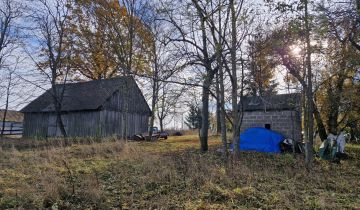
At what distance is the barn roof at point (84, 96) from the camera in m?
24.2

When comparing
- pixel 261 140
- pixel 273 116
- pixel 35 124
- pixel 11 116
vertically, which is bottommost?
pixel 261 140

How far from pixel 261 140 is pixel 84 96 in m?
15.7

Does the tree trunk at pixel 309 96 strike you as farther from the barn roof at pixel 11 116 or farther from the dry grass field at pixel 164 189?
the barn roof at pixel 11 116

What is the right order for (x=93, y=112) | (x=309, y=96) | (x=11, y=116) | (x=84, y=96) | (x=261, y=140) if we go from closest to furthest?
(x=309, y=96)
(x=261, y=140)
(x=93, y=112)
(x=84, y=96)
(x=11, y=116)

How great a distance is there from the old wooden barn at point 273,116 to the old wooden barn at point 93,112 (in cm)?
846

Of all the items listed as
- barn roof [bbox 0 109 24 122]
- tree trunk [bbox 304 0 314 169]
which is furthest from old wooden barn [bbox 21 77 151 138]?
barn roof [bbox 0 109 24 122]

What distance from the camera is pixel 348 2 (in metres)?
8.61

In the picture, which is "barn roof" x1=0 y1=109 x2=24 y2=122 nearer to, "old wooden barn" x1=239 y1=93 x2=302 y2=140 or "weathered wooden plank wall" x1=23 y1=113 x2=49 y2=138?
"weathered wooden plank wall" x1=23 y1=113 x2=49 y2=138

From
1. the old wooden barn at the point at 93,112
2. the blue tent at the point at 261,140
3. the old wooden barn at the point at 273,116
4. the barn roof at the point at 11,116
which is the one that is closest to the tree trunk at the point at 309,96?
the blue tent at the point at 261,140

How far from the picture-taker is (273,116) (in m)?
20.6

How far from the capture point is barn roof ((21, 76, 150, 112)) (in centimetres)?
2423

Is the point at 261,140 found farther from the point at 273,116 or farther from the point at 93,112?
the point at 93,112

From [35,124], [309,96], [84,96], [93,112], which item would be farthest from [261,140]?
[35,124]

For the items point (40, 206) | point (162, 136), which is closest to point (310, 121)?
point (40, 206)
